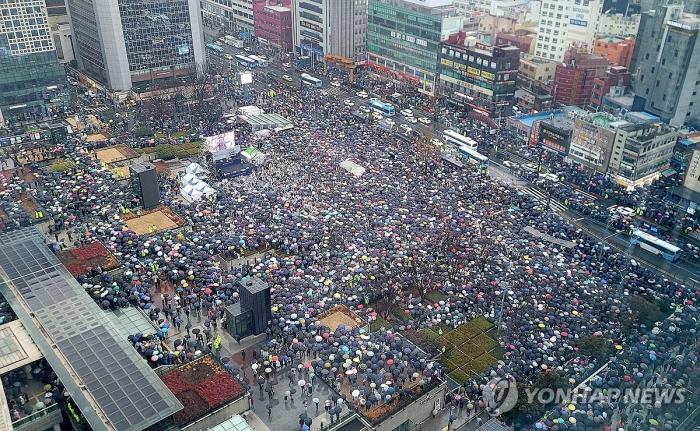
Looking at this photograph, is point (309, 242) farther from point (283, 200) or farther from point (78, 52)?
point (78, 52)

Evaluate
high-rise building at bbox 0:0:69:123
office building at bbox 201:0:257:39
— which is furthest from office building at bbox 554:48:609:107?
high-rise building at bbox 0:0:69:123

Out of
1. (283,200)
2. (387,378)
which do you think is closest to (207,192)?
(283,200)

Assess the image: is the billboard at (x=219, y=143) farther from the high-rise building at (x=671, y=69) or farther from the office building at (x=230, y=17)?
the office building at (x=230, y=17)

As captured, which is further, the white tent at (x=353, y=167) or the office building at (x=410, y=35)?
the office building at (x=410, y=35)

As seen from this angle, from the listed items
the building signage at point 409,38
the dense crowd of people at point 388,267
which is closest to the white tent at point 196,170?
the dense crowd of people at point 388,267

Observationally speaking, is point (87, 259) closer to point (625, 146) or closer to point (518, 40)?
point (625, 146)

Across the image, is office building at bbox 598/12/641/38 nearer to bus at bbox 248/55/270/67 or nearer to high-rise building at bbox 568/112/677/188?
high-rise building at bbox 568/112/677/188
